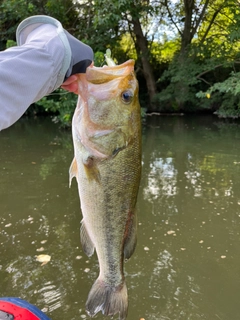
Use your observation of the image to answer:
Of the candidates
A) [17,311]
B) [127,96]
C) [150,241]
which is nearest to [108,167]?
[127,96]

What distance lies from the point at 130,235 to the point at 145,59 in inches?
785

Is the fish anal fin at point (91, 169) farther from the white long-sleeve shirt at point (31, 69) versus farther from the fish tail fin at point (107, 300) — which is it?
the fish tail fin at point (107, 300)

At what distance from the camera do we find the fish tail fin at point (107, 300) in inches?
80.7

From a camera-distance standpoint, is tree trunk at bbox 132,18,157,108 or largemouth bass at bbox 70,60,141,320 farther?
tree trunk at bbox 132,18,157,108

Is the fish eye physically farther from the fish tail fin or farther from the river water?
the river water

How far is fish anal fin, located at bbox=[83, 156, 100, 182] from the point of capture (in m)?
1.84

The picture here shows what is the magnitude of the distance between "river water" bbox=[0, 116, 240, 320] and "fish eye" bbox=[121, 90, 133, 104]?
8.08 feet

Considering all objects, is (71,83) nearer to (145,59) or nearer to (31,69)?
(31,69)

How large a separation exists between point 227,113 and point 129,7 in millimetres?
7428

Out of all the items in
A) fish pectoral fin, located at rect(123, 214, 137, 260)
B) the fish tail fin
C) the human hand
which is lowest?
the fish tail fin

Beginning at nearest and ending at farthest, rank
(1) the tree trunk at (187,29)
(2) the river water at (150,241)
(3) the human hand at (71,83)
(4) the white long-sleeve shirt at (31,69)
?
1. (4) the white long-sleeve shirt at (31,69)
2. (3) the human hand at (71,83)
3. (2) the river water at (150,241)
4. (1) the tree trunk at (187,29)

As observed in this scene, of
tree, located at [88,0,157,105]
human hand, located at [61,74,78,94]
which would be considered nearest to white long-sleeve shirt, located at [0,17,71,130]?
human hand, located at [61,74,78,94]

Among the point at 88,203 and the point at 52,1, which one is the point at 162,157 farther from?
the point at 52,1

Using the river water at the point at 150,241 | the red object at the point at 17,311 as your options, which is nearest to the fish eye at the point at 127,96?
the red object at the point at 17,311
